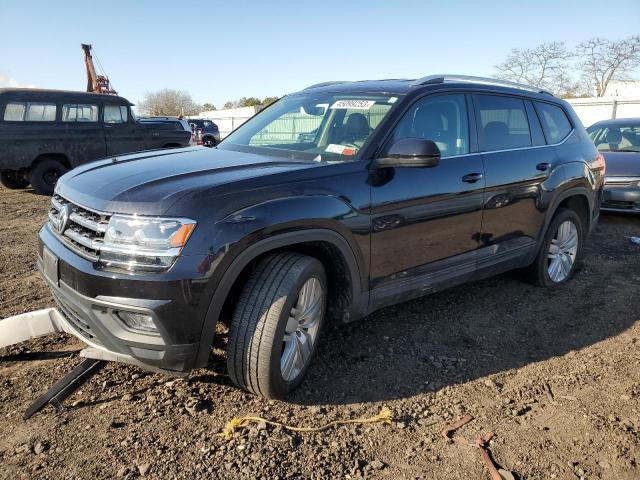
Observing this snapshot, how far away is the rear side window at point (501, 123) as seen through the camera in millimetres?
3871

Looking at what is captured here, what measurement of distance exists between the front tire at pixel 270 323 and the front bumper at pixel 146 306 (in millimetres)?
264

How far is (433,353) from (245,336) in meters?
1.48

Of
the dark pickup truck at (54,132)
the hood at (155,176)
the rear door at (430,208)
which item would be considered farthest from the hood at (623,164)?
the dark pickup truck at (54,132)

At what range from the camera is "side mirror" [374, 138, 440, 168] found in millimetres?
2957

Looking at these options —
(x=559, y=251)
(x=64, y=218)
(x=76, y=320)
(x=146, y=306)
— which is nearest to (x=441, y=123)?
(x=559, y=251)

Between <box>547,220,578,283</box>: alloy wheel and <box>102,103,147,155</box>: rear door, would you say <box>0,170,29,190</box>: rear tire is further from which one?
<box>547,220,578,283</box>: alloy wheel

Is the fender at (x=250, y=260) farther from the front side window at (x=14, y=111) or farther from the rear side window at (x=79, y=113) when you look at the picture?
the rear side window at (x=79, y=113)

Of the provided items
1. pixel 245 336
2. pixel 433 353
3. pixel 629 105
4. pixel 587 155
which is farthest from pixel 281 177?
pixel 629 105

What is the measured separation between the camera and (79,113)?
429 inches

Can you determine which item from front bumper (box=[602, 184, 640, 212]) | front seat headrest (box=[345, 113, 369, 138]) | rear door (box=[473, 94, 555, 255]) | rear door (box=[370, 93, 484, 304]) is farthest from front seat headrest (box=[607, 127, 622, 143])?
front seat headrest (box=[345, 113, 369, 138])

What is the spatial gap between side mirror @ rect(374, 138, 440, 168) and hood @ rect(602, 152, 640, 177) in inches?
238

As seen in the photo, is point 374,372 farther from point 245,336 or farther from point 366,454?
point 245,336

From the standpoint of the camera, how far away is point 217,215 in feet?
7.80

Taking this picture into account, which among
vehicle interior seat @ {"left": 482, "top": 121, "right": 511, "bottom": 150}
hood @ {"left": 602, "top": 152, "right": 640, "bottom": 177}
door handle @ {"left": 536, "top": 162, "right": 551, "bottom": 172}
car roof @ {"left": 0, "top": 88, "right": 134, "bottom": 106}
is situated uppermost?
car roof @ {"left": 0, "top": 88, "right": 134, "bottom": 106}
